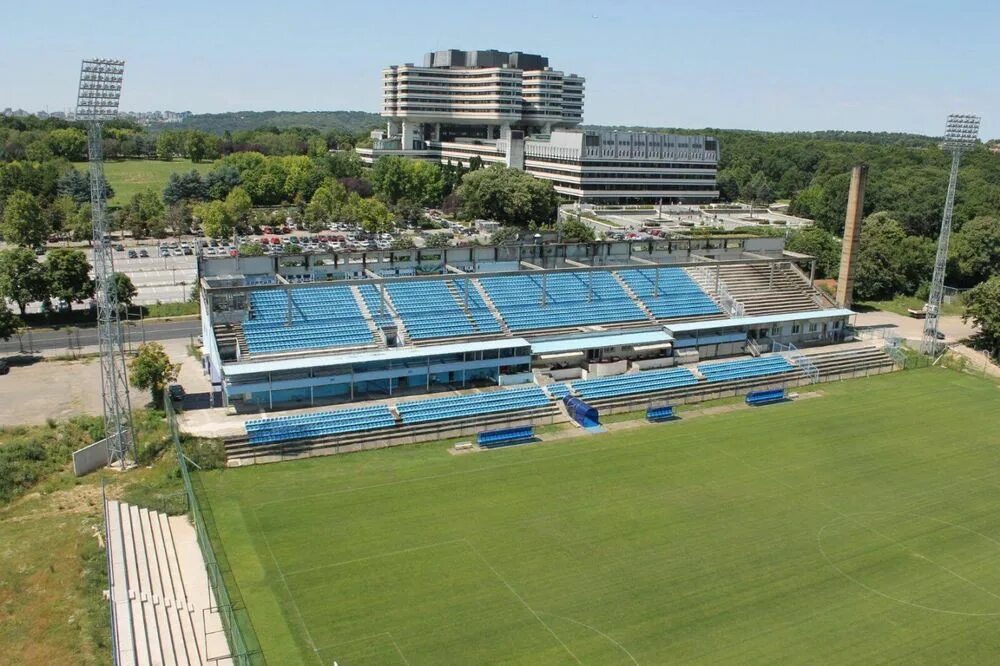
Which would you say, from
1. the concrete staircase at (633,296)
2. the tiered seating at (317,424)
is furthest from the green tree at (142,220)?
the tiered seating at (317,424)

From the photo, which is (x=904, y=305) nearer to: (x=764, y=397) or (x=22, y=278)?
(x=764, y=397)

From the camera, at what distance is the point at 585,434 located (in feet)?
117

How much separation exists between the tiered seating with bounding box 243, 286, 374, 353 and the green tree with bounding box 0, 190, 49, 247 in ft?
180

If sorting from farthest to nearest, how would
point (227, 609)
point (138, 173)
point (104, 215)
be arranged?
point (138, 173) < point (104, 215) < point (227, 609)

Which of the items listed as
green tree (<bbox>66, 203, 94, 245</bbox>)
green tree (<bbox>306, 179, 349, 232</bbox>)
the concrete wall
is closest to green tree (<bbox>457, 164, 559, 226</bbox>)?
green tree (<bbox>306, 179, 349, 232</bbox>)

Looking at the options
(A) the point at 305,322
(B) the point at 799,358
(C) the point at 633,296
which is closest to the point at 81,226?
(A) the point at 305,322

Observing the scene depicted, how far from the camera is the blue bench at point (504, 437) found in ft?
112

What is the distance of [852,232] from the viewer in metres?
55.2

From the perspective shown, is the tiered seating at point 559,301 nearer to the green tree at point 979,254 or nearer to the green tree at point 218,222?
the green tree at point 979,254

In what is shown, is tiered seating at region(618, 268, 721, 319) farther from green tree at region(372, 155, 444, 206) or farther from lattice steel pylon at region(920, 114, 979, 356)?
green tree at region(372, 155, 444, 206)

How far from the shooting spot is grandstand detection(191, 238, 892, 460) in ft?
119

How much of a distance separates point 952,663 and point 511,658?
36.7 feet

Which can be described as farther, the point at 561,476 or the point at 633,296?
the point at 633,296

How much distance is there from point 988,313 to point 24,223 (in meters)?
85.4
